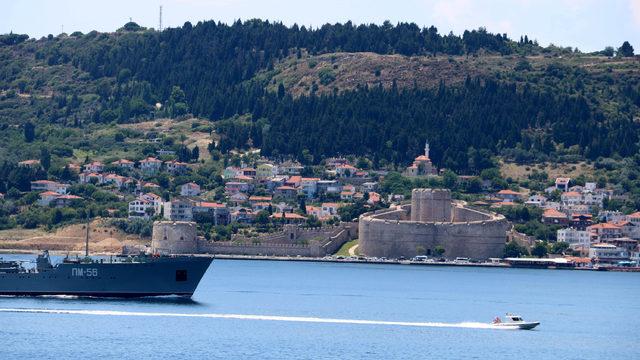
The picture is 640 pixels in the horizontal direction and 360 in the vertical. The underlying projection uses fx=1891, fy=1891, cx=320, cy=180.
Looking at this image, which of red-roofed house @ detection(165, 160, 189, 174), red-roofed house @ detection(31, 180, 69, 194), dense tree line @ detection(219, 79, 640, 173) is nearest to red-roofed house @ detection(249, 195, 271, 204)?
red-roofed house @ detection(165, 160, 189, 174)

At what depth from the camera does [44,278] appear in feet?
267

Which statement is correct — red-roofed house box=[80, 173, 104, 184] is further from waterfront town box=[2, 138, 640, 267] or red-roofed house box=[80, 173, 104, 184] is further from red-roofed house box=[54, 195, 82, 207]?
red-roofed house box=[54, 195, 82, 207]

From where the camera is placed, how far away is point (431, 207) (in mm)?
140000

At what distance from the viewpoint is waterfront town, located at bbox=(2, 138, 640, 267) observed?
451ft

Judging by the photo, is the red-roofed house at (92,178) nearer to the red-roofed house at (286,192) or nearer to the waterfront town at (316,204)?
the waterfront town at (316,204)

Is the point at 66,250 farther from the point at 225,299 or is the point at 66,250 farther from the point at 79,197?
the point at 225,299

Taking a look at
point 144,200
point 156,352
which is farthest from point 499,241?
point 156,352

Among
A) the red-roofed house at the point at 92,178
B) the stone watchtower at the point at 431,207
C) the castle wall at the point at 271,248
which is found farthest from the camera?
the red-roofed house at the point at 92,178

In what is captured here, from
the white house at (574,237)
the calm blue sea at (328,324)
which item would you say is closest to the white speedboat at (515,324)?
the calm blue sea at (328,324)

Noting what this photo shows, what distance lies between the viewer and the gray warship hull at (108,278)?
81.1 metres

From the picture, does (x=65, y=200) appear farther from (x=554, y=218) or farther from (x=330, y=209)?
(x=554, y=218)

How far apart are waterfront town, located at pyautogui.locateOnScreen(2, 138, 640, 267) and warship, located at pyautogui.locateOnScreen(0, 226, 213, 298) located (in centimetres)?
5156

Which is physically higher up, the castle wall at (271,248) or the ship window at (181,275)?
the ship window at (181,275)

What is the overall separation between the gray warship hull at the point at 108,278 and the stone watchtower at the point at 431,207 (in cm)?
5891
